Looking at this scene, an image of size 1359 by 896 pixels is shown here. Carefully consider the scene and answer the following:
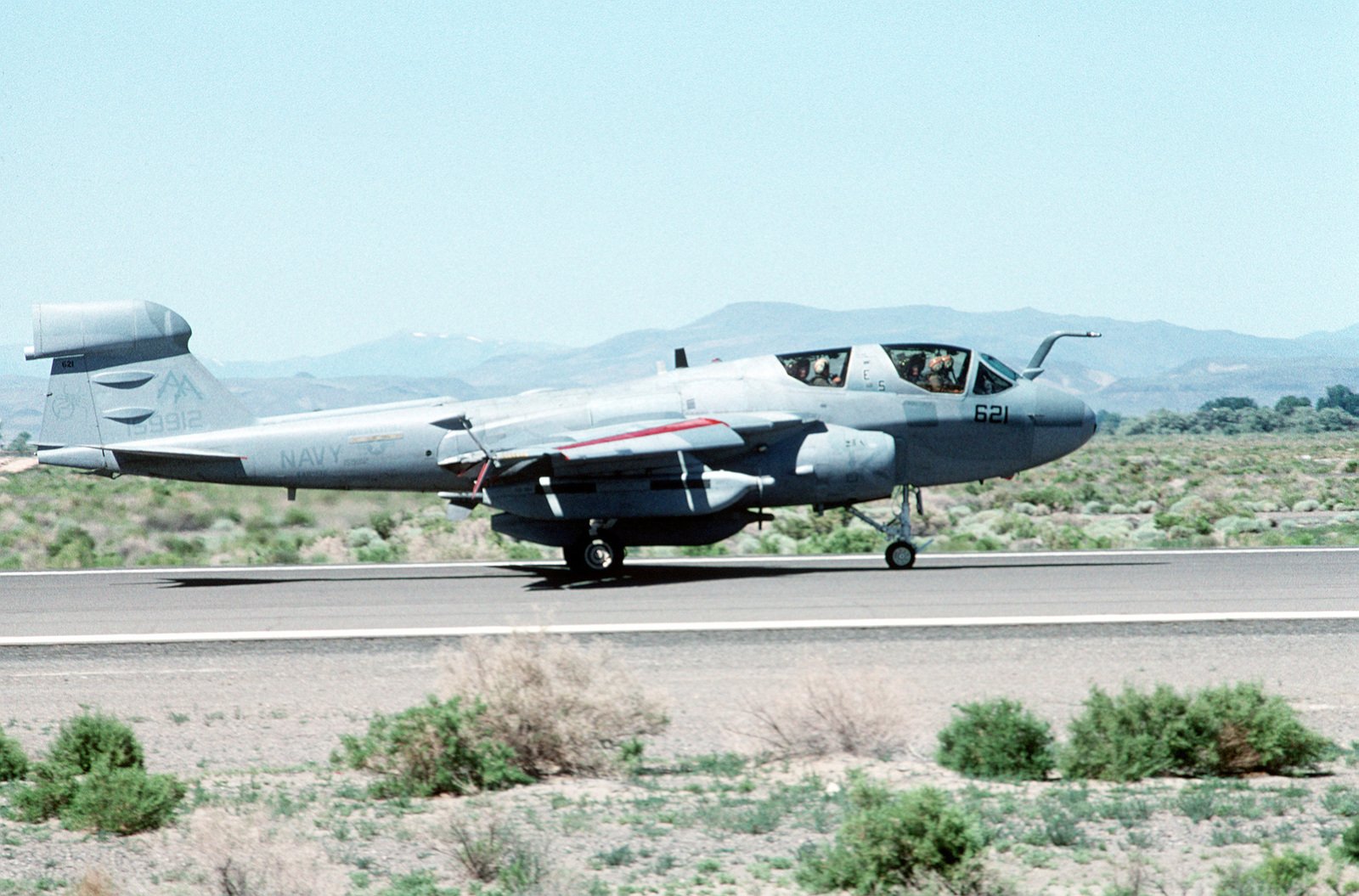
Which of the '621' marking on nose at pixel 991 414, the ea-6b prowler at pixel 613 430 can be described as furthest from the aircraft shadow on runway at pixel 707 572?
the '621' marking on nose at pixel 991 414

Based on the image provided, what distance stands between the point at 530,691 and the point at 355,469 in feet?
40.3

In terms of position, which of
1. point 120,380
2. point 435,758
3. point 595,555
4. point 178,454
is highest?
point 120,380

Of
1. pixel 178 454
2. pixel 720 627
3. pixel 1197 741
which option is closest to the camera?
pixel 1197 741

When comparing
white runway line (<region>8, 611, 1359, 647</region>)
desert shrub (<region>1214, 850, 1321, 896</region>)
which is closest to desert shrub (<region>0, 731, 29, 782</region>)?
white runway line (<region>8, 611, 1359, 647</region>)

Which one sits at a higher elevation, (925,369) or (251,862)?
(925,369)

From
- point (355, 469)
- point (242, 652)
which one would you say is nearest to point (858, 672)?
point (242, 652)

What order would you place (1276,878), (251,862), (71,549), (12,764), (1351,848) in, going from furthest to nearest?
(71,549), (12,764), (1351,848), (251,862), (1276,878)

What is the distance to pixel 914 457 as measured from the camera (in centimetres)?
2184

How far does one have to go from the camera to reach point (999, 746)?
9656mm

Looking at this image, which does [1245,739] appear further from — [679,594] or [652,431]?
[652,431]

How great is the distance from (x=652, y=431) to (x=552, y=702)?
1090 cm

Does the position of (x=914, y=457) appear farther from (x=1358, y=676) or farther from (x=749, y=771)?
(x=749, y=771)

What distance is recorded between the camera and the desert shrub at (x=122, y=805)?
8445mm

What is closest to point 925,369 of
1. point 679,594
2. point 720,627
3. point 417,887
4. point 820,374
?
point 820,374
